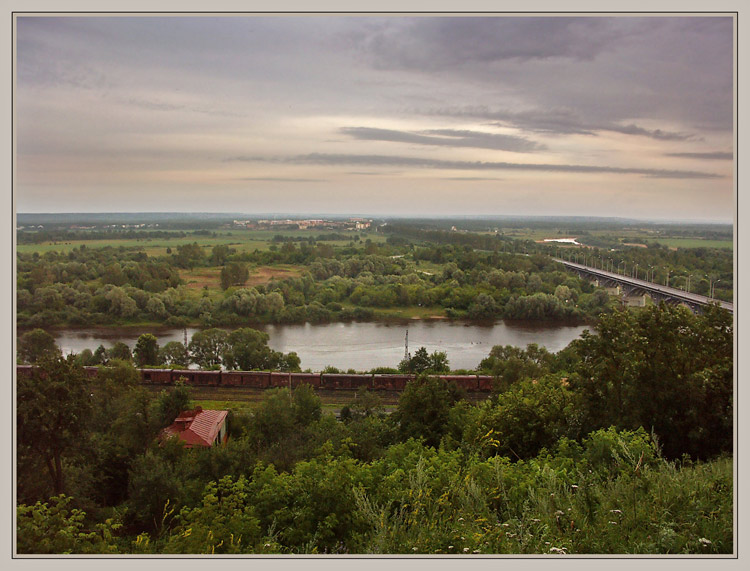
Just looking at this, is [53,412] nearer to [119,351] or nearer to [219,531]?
[219,531]

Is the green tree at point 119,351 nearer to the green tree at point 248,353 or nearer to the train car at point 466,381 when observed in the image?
the green tree at point 248,353

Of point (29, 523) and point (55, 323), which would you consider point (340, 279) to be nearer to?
point (55, 323)

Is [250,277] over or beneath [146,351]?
over

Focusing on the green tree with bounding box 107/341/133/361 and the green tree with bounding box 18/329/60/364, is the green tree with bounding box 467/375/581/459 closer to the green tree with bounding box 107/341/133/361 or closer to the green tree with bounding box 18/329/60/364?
the green tree with bounding box 18/329/60/364

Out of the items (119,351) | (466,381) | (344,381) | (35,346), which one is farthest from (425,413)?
(119,351)

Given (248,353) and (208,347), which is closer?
(248,353)

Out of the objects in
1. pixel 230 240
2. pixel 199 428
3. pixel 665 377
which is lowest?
pixel 199 428
